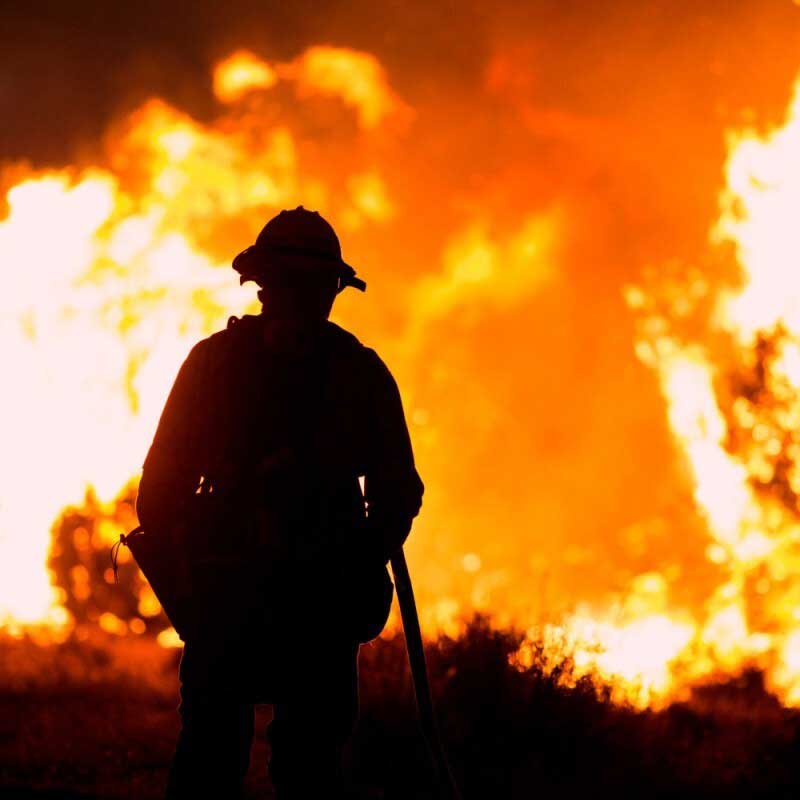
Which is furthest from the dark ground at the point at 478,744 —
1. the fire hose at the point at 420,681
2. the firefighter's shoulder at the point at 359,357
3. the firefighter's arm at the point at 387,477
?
the firefighter's shoulder at the point at 359,357

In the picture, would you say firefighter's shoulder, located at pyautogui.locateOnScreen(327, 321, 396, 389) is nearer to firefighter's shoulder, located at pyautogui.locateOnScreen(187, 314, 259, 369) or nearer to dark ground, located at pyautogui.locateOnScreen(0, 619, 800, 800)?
firefighter's shoulder, located at pyautogui.locateOnScreen(187, 314, 259, 369)

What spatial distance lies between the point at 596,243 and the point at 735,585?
14860 millimetres

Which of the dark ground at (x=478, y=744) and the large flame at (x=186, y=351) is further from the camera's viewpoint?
the large flame at (x=186, y=351)

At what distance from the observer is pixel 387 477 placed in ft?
11.9

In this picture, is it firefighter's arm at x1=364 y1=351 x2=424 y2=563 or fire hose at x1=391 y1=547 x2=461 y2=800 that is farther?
fire hose at x1=391 y1=547 x2=461 y2=800

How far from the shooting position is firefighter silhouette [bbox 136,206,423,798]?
346cm

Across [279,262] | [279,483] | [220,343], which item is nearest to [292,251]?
[279,262]

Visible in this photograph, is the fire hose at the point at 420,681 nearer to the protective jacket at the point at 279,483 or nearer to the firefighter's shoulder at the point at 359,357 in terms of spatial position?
the protective jacket at the point at 279,483

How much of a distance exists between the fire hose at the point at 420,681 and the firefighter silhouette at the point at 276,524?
0.35 meters

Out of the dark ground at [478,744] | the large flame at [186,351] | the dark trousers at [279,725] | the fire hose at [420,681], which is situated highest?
the large flame at [186,351]

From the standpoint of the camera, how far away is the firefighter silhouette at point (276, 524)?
3455 mm

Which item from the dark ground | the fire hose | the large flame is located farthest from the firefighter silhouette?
the large flame

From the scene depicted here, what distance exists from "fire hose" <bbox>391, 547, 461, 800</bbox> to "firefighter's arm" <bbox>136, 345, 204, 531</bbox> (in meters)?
0.84

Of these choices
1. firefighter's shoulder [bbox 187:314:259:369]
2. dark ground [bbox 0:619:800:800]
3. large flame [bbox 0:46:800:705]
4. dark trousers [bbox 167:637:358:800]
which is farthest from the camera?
large flame [bbox 0:46:800:705]
